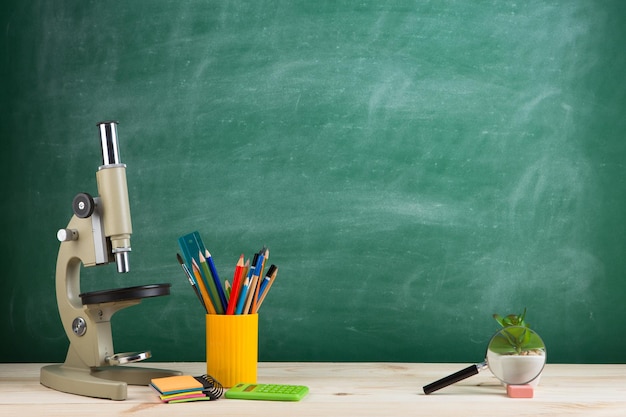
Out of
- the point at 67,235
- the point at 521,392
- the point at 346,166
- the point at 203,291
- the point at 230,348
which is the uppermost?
the point at 346,166

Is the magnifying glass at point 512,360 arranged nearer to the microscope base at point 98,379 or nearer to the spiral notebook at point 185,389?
the spiral notebook at point 185,389

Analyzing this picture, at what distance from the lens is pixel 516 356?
1.26 metres

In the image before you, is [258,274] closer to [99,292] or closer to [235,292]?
[235,292]

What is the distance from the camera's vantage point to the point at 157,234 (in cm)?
163

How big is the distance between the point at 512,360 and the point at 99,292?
28.7 inches

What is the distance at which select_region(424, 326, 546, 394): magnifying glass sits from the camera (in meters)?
1.25

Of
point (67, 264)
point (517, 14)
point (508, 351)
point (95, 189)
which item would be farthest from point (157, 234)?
point (517, 14)

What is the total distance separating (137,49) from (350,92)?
0.50m

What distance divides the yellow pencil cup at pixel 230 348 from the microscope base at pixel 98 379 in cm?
9

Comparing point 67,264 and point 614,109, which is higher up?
point 614,109

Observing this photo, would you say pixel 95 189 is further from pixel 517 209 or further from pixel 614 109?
pixel 614 109

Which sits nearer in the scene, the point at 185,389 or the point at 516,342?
the point at 185,389

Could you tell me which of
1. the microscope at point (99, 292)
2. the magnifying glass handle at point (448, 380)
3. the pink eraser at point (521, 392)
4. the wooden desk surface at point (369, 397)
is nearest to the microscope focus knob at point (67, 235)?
the microscope at point (99, 292)

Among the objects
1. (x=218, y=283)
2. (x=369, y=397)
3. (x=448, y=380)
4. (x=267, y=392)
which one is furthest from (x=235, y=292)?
(x=448, y=380)
